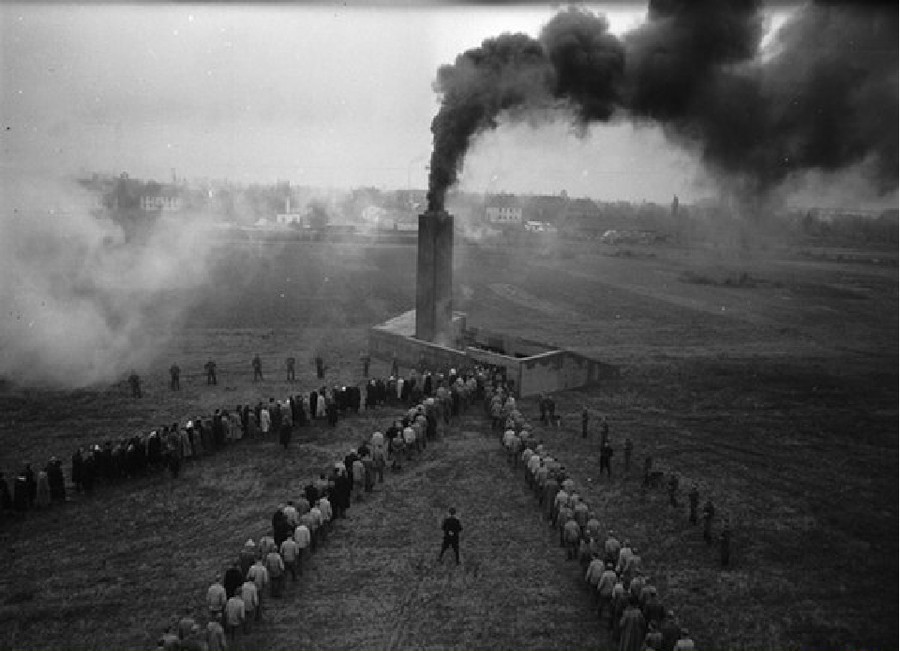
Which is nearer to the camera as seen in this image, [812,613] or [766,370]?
[812,613]

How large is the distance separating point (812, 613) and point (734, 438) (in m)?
7.08

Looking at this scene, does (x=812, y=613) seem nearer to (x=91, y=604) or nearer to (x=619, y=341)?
(x=91, y=604)

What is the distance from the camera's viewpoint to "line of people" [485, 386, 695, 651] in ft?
26.6

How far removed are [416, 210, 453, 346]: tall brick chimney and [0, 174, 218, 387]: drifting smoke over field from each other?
326 inches

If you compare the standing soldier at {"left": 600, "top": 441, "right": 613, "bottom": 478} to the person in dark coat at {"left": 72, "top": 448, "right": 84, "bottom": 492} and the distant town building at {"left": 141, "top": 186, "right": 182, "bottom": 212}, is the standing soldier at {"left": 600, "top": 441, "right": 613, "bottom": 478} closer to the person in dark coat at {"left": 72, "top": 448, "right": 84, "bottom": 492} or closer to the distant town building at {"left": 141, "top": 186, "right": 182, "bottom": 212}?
the person in dark coat at {"left": 72, "top": 448, "right": 84, "bottom": 492}

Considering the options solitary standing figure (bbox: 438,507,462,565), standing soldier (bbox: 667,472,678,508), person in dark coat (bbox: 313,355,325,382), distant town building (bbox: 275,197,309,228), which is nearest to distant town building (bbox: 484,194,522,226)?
distant town building (bbox: 275,197,309,228)

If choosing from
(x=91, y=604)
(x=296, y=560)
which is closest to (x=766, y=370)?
(x=296, y=560)

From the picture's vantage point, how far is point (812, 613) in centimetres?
920

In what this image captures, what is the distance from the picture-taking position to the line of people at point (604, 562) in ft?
26.6

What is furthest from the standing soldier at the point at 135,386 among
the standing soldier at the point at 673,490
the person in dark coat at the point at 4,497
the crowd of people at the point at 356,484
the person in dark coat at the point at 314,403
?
the standing soldier at the point at 673,490

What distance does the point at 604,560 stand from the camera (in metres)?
9.66

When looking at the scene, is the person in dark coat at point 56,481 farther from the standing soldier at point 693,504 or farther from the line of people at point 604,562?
the standing soldier at point 693,504

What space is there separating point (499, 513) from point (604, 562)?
281cm

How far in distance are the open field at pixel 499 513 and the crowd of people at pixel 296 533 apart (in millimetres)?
278
